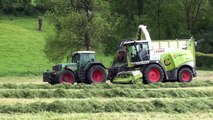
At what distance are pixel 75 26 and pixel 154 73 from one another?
493 inches

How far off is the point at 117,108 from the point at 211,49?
3212 cm

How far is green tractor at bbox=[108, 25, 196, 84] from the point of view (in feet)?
81.1

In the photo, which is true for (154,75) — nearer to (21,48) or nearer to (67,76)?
(67,76)

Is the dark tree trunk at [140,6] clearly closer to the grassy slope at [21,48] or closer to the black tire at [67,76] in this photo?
the grassy slope at [21,48]

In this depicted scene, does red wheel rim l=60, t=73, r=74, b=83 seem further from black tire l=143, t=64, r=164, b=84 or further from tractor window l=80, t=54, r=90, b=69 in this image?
black tire l=143, t=64, r=164, b=84

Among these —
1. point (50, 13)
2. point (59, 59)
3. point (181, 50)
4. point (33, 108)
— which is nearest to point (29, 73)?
point (59, 59)

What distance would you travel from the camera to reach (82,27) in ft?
118

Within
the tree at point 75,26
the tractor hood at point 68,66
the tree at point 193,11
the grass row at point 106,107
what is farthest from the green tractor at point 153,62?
the tree at point 193,11

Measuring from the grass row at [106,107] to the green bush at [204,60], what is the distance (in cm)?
2659

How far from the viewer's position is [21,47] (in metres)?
55.8

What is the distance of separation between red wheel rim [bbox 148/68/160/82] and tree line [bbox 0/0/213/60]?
11727 millimetres

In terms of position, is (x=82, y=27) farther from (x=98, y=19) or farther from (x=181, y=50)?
(x=181, y=50)

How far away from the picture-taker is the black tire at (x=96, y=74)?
25.9 m

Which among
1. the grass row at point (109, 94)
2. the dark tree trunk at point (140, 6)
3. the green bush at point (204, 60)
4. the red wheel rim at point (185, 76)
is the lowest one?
the grass row at point (109, 94)
